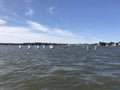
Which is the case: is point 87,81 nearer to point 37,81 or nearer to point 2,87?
point 37,81

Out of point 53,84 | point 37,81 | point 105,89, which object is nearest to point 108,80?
point 105,89

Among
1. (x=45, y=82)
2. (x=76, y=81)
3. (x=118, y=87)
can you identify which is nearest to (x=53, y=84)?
(x=45, y=82)

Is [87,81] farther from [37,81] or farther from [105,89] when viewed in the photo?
[37,81]

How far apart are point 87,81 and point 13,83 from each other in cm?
668

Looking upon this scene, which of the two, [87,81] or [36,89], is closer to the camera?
[36,89]

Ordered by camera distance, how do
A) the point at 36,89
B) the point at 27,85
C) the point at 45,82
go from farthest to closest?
the point at 45,82 → the point at 27,85 → the point at 36,89

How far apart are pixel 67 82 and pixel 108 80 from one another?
4.06m

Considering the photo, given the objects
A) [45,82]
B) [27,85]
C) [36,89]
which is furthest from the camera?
[45,82]

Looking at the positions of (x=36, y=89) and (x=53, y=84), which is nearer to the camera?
(x=36, y=89)

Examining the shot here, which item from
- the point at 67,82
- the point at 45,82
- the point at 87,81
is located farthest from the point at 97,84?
the point at 45,82

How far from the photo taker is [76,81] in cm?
1959

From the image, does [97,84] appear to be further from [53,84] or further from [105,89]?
[53,84]

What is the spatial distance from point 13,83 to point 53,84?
3.47m

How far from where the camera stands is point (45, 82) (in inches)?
749
